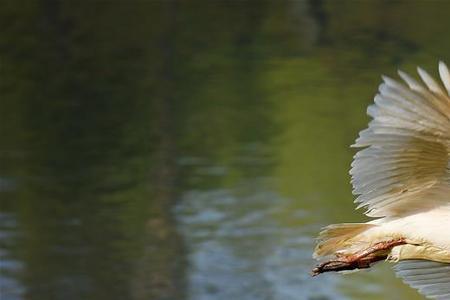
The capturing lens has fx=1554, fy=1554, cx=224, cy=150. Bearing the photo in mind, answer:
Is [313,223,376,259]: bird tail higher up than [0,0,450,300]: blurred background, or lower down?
higher up

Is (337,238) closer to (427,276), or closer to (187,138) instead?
(427,276)

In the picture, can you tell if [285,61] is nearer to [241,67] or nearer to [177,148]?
[241,67]

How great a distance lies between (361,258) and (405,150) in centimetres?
61

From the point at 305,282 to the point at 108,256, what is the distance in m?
2.64

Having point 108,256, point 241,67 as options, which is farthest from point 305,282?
point 241,67

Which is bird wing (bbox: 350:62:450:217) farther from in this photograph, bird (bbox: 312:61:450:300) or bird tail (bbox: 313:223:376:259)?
bird tail (bbox: 313:223:376:259)

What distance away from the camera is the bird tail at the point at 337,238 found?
26.1 ft

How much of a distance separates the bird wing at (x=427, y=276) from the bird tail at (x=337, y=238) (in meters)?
0.62

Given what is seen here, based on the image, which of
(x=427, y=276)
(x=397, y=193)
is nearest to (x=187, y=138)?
(x=427, y=276)

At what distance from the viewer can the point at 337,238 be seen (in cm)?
804

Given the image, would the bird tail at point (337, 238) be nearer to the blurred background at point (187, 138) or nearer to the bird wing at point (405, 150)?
the bird wing at point (405, 150)

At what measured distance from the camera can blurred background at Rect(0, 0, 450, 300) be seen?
1897cm

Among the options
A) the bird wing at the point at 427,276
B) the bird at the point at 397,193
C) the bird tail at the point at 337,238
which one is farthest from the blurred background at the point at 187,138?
the bird at the point at 397,193

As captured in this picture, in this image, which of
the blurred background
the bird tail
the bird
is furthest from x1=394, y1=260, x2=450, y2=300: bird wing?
the blurred background
